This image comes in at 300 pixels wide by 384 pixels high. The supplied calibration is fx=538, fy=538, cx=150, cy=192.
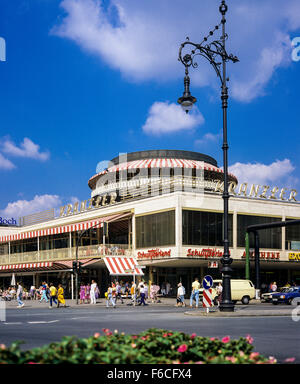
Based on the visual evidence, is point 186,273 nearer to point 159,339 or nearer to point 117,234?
point 117,234

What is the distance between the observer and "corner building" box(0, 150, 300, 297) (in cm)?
4597

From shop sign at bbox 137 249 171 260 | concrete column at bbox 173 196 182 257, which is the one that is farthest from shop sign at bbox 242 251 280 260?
shop sign at bbox 137 249 171 260

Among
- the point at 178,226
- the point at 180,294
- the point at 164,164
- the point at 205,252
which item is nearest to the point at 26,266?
the point at 164,164

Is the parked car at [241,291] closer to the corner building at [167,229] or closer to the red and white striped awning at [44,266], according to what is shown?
the corner building at [167,229]

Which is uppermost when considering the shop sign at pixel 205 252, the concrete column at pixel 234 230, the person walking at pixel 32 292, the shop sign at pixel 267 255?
the concrete column at pixel 234 230

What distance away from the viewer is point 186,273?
4859cm

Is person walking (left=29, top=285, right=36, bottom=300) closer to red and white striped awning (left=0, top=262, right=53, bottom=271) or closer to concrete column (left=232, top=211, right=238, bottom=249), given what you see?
red and white striped awning (left=0, top=262, right=53, bottom=271)

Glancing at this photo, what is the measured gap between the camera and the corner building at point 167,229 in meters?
46.0

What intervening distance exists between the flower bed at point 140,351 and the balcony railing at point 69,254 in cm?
4119

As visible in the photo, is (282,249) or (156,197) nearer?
(156,197)

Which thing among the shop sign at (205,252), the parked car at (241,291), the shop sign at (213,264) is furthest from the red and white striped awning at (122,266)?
the parked car at (241,291)

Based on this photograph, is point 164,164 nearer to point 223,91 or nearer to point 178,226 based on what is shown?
point 178,226

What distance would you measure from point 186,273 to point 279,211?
36.7 ft
